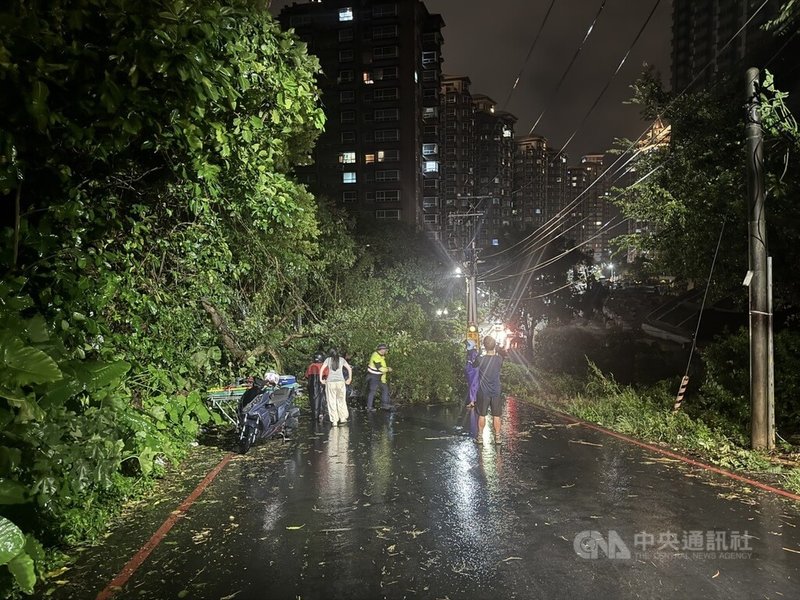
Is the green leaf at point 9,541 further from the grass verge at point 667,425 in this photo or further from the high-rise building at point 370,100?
the high-rise building at point 370,100

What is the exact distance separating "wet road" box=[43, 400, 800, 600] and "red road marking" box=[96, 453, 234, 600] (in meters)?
0.08

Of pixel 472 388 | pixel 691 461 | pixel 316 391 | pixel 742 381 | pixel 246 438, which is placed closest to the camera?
pixel 691 461

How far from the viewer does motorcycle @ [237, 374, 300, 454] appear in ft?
29.7

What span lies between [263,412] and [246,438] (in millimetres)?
498

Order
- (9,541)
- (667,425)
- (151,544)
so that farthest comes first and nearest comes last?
(667,425) < (151,544) < (9,541)

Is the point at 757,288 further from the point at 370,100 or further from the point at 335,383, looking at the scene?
the point at 370,100

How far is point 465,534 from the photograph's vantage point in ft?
18.0

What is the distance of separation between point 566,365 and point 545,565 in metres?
16.2

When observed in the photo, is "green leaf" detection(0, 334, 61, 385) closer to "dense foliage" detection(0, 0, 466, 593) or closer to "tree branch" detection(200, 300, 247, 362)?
"dense foliage" detection(0, 0, 466, 593)

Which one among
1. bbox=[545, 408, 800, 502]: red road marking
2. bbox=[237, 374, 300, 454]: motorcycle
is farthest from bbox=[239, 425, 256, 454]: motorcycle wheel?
bbox=[545, 408, 800, 502]: red road marking

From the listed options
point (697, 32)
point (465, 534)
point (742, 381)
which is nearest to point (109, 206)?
point (465, 534)

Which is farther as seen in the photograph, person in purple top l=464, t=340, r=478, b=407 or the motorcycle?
person in purple top l=464, t=340, r=478, b=407

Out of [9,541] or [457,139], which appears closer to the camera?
[9,541]

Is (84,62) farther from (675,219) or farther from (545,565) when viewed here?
(675,219)
